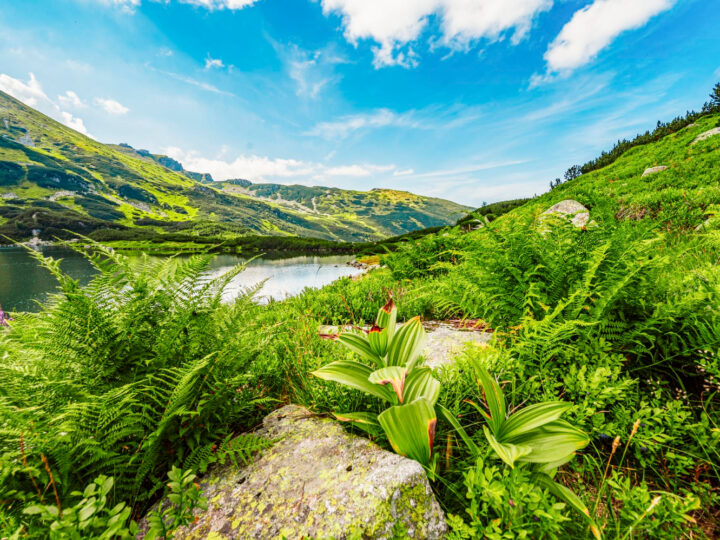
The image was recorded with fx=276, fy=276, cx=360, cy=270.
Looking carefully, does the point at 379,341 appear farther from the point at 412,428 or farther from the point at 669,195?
the point at 669,195

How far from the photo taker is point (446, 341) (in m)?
3.21

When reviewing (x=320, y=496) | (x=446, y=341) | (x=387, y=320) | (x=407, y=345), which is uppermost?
(x=387, y=320)

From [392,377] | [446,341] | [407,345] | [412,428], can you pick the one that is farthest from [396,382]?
[446,341]

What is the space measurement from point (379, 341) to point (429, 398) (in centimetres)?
52

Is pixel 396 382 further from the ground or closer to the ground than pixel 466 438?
further from the ground

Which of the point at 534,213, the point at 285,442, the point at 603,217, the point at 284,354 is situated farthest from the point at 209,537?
the point at 603,217

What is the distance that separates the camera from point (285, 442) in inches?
70.4

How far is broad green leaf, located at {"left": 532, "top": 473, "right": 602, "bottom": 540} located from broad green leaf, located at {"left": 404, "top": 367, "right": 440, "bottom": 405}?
599 mm

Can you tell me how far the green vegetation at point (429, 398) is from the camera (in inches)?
47.3

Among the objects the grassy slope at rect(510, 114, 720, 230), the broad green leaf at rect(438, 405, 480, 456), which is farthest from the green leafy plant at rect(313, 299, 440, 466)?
the grassy slope at rect(510, 114, 720, 230)

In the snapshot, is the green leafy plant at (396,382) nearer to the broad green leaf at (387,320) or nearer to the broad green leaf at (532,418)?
the broad green leaf at (387,320)

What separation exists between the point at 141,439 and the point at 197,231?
133 meters

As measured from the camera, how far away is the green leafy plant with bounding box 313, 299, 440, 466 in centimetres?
149

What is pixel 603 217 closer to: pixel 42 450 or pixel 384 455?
pixel 384 455
